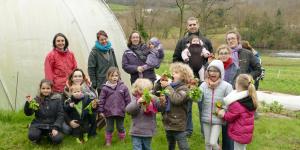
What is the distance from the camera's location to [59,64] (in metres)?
6.73

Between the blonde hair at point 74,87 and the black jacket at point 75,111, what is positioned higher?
the blonde hair at point 74,87

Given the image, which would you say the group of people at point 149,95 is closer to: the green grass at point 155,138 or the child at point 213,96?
the child at point 213,96

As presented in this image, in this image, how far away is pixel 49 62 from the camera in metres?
6.66

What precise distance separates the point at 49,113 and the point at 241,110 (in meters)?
2.81

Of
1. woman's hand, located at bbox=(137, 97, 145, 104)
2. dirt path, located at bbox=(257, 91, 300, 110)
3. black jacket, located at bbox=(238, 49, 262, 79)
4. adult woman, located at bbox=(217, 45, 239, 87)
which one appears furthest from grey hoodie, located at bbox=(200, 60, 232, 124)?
dirt path, located at bbox=(257, 91, 300, 110)

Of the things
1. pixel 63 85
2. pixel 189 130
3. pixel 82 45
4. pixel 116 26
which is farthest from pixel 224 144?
pixel 116 26

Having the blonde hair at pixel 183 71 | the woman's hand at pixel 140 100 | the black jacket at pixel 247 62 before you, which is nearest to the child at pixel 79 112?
the woman's hand at pixel 140 100

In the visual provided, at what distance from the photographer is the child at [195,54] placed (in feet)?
21.6

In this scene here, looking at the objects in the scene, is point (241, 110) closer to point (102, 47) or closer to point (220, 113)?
point (220, 113)

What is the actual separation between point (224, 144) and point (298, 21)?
6198 cm

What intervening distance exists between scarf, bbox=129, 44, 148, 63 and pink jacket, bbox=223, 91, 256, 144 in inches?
83.1

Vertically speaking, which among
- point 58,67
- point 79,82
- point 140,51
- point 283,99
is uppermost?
point 140,51

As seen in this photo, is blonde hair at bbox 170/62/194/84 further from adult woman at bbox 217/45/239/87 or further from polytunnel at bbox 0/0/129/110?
polytunnel at bbox 0/0/129/110

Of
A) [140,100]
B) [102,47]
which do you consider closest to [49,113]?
[102,47]
